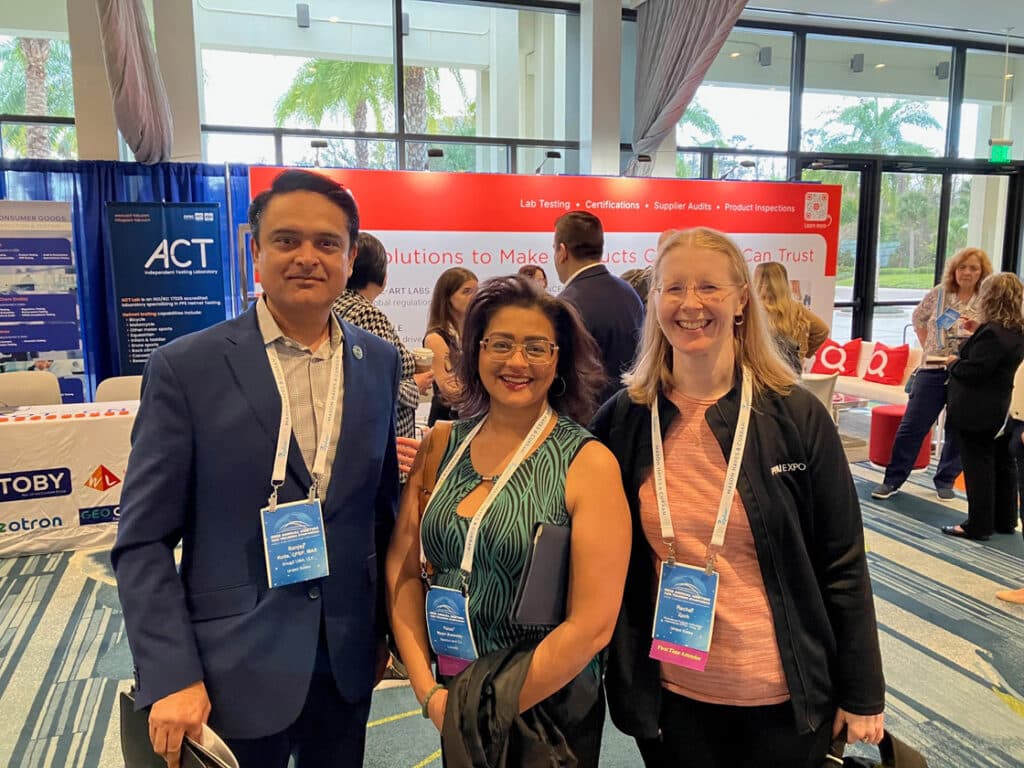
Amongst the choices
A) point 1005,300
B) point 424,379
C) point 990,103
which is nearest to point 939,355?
point 1005,300

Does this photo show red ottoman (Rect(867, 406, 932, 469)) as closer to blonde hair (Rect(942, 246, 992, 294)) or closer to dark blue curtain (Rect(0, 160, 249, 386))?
blonde hair (Rect(942, 246, 992, 294))

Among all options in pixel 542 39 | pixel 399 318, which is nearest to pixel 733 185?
pixel 542 39

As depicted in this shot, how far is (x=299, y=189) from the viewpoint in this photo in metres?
1.22

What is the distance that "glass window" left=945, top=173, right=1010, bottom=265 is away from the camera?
9078mm

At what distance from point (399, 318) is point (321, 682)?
490 cm

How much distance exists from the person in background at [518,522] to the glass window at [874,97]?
27.1ft

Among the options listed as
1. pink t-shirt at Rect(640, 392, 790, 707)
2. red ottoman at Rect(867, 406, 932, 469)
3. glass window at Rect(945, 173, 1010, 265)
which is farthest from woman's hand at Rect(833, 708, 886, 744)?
glass window at Rect(945, 173, 1010, 265)

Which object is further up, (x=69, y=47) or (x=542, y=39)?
(x=542, y=39)

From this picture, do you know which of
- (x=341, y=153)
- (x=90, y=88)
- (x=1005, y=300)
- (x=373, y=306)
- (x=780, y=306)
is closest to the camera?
(x=373, y=306)

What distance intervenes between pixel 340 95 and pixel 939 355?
566cm

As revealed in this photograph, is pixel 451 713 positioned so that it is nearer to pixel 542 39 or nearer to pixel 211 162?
pixel 211 162

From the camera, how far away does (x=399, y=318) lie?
6016 mm

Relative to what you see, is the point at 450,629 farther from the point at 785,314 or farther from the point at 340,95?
the point at 340,95

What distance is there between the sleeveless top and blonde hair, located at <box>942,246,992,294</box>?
170 inches
